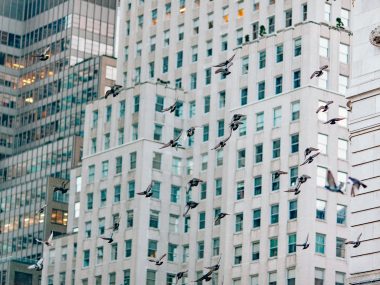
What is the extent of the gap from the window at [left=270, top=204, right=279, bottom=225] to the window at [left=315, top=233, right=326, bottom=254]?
4496 mm

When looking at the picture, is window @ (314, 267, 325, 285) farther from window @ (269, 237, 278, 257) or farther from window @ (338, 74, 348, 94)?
window @ (338, 74, 348, 94)

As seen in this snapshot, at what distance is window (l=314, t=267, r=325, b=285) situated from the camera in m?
126

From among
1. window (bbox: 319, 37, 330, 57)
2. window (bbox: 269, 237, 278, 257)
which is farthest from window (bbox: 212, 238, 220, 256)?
window (bbox: 319, 37, 330, 57)

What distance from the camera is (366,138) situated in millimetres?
61938

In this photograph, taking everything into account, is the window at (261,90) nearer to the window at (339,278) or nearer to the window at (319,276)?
the window at (319,276)

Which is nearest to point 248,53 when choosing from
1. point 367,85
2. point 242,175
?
point 242,175

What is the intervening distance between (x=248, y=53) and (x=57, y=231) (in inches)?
2304

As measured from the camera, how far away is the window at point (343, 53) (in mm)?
134375

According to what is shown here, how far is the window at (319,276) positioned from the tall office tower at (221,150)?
0.12m

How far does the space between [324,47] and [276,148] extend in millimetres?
10373

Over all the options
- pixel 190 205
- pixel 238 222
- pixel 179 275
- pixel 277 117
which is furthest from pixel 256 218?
pixel 179 275

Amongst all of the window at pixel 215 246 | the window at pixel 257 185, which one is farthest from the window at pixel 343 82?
the window at pixel 215 246

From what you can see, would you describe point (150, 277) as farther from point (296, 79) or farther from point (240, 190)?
point (296, 79)

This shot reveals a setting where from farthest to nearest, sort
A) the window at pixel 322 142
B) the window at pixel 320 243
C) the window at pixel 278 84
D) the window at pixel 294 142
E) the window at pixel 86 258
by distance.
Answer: the window at pixel 86 258, the window at pixel 278 84, the window at pixel 294 142, the window at pixel 322 142, the window at pixel 320 243
